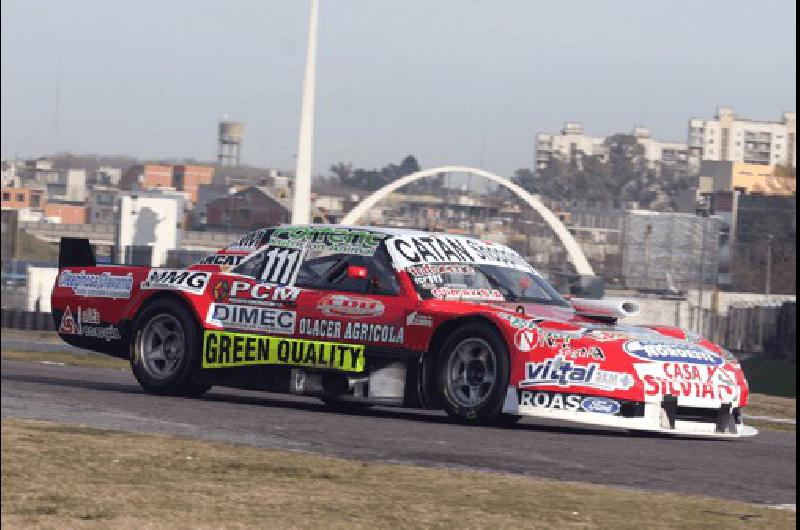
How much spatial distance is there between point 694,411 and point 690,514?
2807 mm

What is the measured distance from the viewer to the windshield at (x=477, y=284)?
11.2 meters

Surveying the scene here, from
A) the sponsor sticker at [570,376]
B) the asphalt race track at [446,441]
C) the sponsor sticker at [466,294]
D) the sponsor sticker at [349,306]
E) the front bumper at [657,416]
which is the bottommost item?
the asphalt race track at [446,441]

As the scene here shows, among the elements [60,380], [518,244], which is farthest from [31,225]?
[60,380]

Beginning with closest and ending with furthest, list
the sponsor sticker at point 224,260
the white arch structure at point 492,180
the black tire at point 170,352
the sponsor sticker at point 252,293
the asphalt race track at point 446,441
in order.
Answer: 1. the asphalt race track at point 446,441
2. the sponsor sticker at point 252,293
3. the black tire at point 170,352
4. the sponsor sticker at point 224,260
5. the white arch structure at point 492,180

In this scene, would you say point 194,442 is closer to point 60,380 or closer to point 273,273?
point 273,273

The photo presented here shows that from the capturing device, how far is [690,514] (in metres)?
7.71

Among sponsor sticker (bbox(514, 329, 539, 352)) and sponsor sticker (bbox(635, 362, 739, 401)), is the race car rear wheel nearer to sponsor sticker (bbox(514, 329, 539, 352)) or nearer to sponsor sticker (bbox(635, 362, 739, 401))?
sponsor sticker (bbox(514, 329, 539, 352))

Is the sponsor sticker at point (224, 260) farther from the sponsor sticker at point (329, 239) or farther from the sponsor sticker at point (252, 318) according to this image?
the sponsor sticker at point (252, 318)

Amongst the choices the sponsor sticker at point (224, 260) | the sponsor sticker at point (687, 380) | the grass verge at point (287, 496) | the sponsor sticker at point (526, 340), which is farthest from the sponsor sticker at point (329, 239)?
the grass verge at point (287, 496)

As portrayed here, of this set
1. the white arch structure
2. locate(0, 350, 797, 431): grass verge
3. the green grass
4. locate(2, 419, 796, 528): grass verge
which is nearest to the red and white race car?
locate(2, 419, 796, 528): grass verge

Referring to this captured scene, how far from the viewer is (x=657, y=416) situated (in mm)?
10375

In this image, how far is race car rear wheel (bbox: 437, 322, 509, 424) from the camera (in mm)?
10578

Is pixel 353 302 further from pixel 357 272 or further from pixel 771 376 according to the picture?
pixel 771 376

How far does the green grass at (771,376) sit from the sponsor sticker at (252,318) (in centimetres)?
2281
